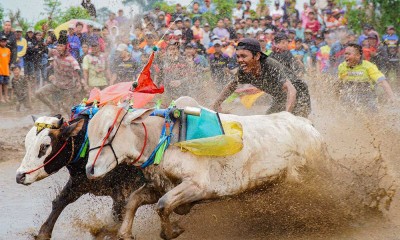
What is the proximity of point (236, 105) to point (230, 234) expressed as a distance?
756 cm

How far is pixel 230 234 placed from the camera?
669 centimetres

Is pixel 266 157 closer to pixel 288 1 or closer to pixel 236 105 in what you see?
pixel 236 105

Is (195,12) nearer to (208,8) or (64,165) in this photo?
(208,8)

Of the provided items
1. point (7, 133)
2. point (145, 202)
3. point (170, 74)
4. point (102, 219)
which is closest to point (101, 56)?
point (170, 74)

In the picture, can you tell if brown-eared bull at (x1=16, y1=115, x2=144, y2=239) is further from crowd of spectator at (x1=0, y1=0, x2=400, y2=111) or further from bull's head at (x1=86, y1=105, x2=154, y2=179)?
crowd of spectator at (x1=0, y1=0, x2=400, y2=111)

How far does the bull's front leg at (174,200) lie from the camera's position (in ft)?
18.6

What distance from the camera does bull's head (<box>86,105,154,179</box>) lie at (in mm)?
5602

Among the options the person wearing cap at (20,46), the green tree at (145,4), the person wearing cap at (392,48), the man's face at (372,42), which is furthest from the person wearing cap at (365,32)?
the person wearing cap at (20,46)

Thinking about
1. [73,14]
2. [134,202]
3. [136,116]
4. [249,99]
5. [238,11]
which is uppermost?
[136,116]

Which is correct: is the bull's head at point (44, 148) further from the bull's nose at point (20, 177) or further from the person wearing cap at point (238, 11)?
the person wearing cap at point (238, 11)

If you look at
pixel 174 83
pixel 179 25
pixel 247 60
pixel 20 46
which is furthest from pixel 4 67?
pixel 247 60

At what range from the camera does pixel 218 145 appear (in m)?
5.99

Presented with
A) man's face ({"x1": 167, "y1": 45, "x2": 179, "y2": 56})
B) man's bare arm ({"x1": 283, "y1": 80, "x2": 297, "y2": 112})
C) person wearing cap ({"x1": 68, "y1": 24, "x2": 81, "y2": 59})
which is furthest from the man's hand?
man's bare arm ({"x1": 283, "y1": 80, "x2": 297, "y2": 112})

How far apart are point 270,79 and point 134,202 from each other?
2223 millimetres
